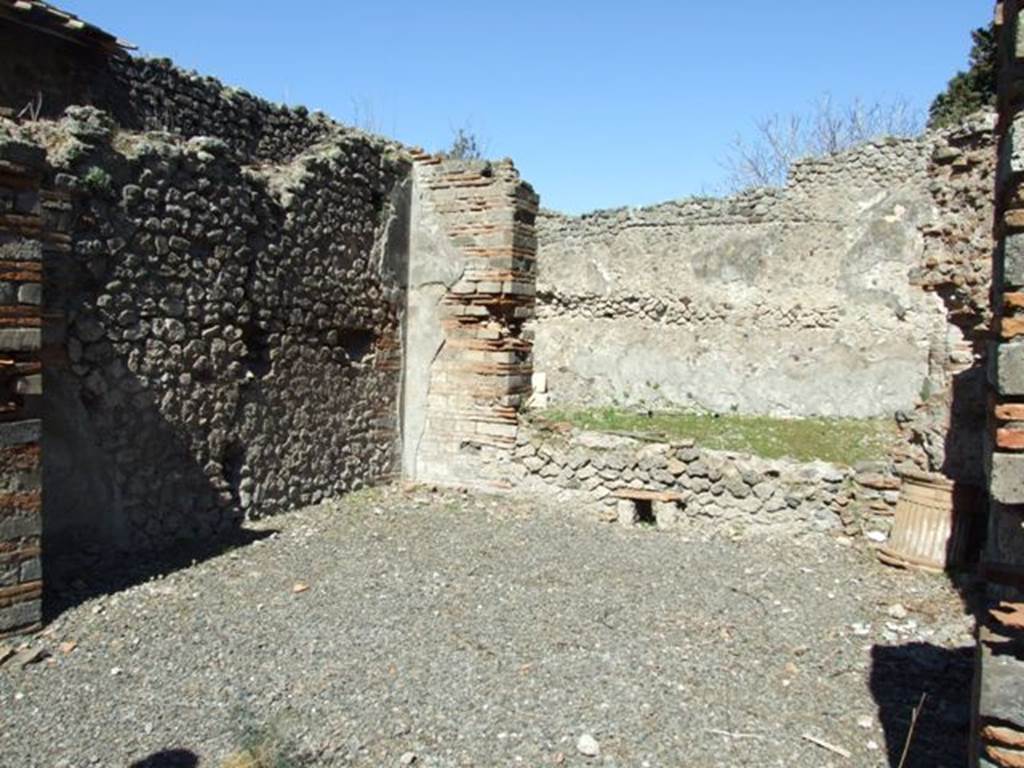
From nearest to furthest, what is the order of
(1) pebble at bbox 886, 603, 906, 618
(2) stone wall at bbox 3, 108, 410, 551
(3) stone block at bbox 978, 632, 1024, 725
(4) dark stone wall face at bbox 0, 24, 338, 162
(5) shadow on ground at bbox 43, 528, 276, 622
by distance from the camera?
(3) stone block at bbox 978, 632, 1024, 725 < (5) shadow on ground at bbox 43, 528, 276, 622 < (1) pebble at bbox 886, 603, 906, 618 < (2) stone wall at bbox 3, 108, 410, 551 < (4) dark stone wall face at bbox 0, 24, 338, 162

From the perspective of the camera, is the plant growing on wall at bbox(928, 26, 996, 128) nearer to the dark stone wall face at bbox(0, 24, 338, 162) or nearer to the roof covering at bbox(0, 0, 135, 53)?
the dark stone wall face at bbox(0, 24, 338, 162)

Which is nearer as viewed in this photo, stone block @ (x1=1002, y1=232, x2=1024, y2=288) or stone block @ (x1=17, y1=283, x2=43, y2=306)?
stone block @ (x1=1002, y1=232, x2=1024, y2=288)

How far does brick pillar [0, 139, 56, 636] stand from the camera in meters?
4.95

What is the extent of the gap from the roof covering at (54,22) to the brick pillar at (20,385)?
478 centimetres

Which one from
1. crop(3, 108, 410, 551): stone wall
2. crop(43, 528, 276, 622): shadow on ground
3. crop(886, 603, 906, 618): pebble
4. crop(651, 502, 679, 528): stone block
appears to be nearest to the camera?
crop(43, 528, 276, 622): shadow on ground

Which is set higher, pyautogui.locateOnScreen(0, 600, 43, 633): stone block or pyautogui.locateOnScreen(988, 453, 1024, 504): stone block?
pyautogui.locateOnScreen(988, 453, 1024, 504): stone block

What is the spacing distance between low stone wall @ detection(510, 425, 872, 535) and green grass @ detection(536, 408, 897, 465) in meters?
0.34

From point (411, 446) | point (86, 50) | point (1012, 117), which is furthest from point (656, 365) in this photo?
point (1012, 117)

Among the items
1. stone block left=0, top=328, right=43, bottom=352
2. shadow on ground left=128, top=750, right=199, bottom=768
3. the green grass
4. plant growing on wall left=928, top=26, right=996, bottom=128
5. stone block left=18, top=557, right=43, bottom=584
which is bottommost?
shadow on ground left=128, top=750, right=199, bottom=768

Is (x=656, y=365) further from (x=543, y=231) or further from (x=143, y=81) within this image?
(x=143, y=81)

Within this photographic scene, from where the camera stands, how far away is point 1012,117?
2.97 m

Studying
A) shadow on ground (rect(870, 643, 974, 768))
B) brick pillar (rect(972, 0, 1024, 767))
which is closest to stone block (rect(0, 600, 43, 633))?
shadow on ground (rect(870, 643, 974, 768))

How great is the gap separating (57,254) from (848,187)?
12.0m

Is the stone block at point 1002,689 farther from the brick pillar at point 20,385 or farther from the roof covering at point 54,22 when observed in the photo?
the roof covering at point 54,22
